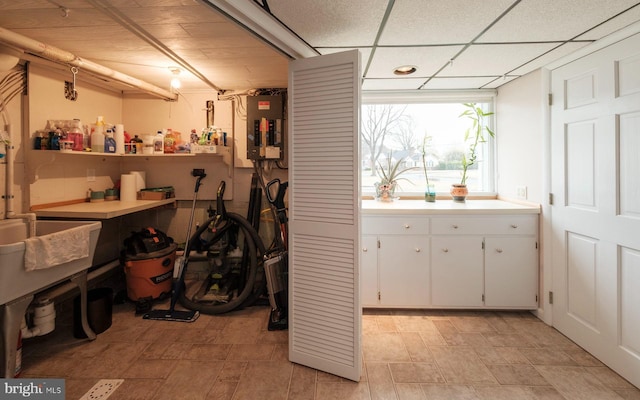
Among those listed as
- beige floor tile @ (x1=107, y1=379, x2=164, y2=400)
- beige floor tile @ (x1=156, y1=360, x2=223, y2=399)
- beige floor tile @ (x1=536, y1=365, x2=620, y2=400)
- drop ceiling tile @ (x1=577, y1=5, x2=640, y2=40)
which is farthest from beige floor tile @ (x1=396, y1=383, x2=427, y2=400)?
drop ceiling tile @ (x1=577, y1=5, x2=640, y2=40)

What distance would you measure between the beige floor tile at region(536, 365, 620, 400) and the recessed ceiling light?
2365 millimetres

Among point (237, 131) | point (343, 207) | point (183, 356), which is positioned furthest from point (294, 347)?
point (237, 131)

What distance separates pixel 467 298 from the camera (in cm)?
259

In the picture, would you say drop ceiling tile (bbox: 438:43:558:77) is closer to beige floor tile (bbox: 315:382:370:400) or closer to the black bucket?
beige floor tile (bbox: 315:382:370:400)

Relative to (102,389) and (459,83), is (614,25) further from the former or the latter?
(102,389)

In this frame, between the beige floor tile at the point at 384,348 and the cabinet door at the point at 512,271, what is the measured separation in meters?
0.99

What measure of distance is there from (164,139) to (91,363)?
201cm

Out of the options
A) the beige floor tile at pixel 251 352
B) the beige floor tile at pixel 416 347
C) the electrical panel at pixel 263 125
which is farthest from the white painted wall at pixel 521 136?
the beige floor tile at pixel 251 352

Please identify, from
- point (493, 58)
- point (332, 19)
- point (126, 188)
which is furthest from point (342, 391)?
point (126, 188)

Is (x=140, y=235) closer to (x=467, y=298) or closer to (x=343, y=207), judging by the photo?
(x=343, y=207)

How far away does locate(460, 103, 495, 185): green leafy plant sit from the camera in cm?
313

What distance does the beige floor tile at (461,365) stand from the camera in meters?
1.83

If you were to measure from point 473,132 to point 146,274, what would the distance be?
3635mm

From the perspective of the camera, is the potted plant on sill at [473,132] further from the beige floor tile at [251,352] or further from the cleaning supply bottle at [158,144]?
the cleaning supply bottle at [158,144]
